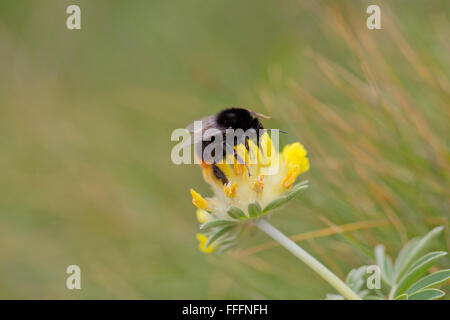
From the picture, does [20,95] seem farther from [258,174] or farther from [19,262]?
[258,174]

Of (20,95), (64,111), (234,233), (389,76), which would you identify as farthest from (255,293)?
(20,95)

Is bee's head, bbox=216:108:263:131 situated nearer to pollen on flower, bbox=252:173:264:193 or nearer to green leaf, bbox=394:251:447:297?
pollen on flower, bbox=252:173:264:193

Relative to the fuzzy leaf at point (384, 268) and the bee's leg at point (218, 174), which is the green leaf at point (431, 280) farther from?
the bee's leg at point (218, 174)

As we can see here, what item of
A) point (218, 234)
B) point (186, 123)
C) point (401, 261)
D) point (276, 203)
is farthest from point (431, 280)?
point (186, 123)

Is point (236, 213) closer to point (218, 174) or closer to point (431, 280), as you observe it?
point (218, 174)

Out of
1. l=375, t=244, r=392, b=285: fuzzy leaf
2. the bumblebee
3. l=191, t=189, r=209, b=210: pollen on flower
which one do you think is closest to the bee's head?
the bumblebee

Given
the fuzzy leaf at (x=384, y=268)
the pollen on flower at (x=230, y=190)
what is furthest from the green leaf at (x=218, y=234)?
the fuzzy leaf at (x=384, y=268)

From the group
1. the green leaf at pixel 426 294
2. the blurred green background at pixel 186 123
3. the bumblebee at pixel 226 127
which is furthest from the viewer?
the blurred green background at pixel 186 123
